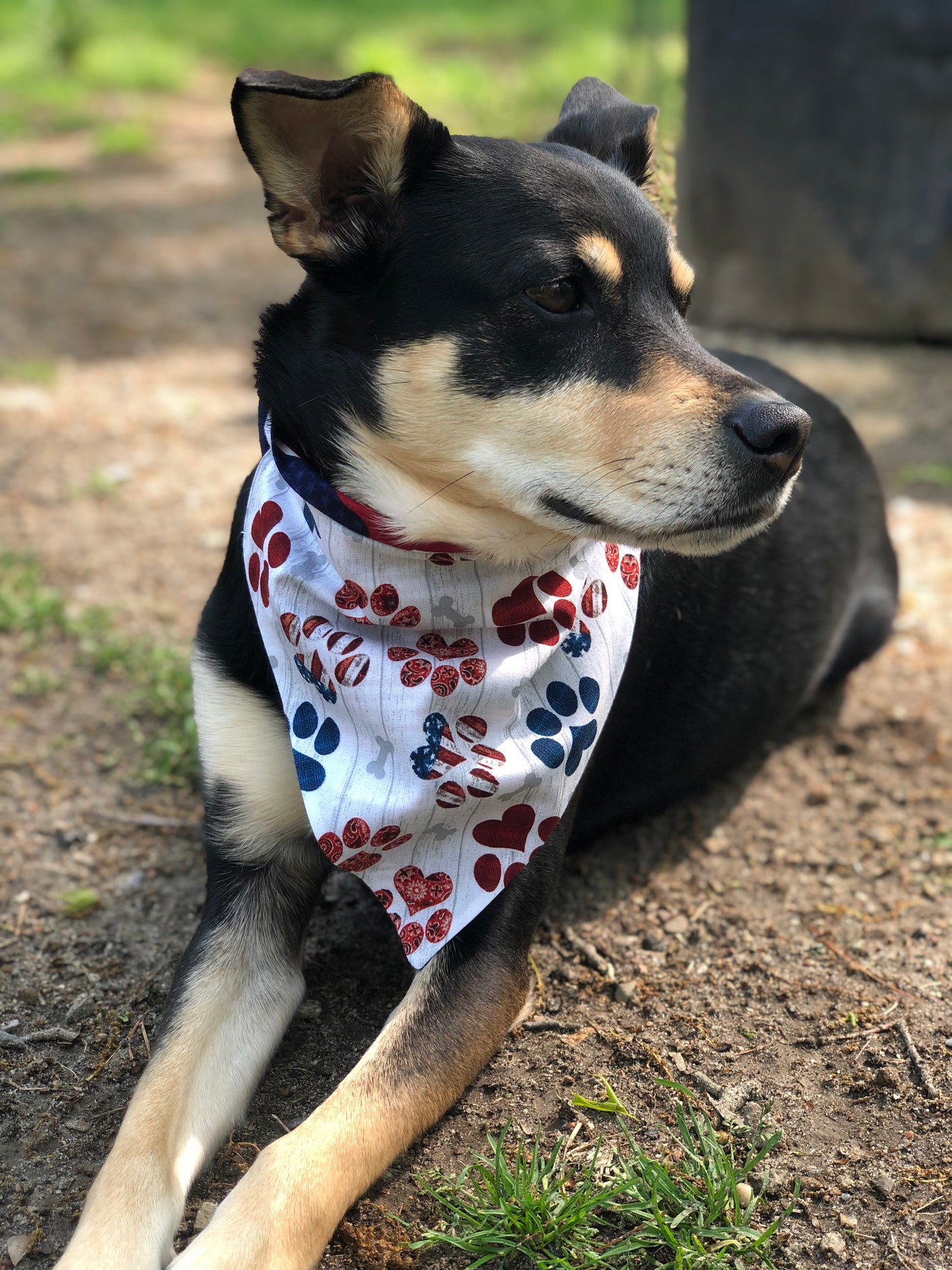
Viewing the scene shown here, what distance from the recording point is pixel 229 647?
9.19ft

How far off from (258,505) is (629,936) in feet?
4.80

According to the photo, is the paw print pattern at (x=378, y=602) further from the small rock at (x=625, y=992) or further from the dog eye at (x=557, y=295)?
the small rock at (x=625, y=992)

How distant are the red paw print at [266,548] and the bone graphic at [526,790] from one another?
26.1 inches

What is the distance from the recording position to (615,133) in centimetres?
286

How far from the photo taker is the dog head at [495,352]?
2307 millimetres

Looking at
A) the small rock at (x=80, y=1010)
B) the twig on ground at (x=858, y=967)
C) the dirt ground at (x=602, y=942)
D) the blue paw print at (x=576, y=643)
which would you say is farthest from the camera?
the twig on ground at (x=858, y=967)

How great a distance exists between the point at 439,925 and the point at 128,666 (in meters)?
2.14

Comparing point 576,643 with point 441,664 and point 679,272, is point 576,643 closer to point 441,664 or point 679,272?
point 441,664

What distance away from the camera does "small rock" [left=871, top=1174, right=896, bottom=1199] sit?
92.4 inches

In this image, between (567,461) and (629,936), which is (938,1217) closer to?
(629,936)

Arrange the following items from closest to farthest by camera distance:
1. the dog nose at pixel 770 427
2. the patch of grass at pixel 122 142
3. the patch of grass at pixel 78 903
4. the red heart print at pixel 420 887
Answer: the dog nose at pixel 770 427 → the red heart print at pixel 420 887 → the patch of grass at pixel 78 903 → the patch of grass at pixel 122 142

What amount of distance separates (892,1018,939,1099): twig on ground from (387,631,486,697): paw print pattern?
1.28 m

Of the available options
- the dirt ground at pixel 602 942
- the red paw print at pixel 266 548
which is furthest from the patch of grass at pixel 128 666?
the red paw print at pixel 266 548

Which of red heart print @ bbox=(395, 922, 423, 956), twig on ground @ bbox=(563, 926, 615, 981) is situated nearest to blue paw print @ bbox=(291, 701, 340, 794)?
red heart print @ bbox=(395, 922, 423, 956)
